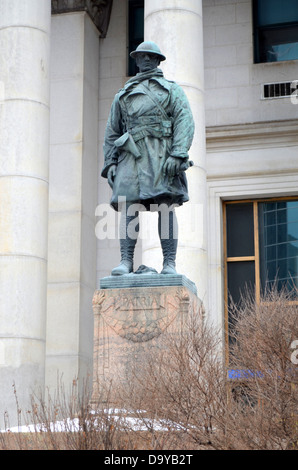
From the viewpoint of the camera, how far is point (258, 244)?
22562mm

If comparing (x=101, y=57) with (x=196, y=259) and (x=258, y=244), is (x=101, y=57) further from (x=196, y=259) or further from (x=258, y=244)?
(x=196, y=259)

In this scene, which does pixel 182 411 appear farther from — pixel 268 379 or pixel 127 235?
pixel 127 235

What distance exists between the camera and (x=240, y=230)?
22.9m

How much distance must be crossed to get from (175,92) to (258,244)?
11.4 meters

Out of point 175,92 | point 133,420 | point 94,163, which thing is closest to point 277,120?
point 94,163

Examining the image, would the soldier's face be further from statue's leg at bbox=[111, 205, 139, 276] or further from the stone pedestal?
the stone pedestal

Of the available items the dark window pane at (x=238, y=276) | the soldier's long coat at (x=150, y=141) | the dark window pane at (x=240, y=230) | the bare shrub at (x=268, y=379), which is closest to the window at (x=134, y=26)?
the dark window pane at (x=240, y=230)

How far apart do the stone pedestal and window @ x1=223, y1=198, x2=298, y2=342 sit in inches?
442

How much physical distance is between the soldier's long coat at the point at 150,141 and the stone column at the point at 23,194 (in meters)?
6.44

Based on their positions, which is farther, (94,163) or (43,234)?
(94,163)

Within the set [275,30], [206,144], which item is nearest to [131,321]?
[206,144]

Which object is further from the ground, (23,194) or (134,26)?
(134,26)

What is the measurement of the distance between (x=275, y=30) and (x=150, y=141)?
13174 millimetres

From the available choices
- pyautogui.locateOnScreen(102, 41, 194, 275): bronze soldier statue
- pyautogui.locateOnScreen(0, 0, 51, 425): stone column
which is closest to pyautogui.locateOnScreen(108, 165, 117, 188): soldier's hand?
pyautogui.locateOnScreen(102, 41, 194, 275): bronze soldier statue
